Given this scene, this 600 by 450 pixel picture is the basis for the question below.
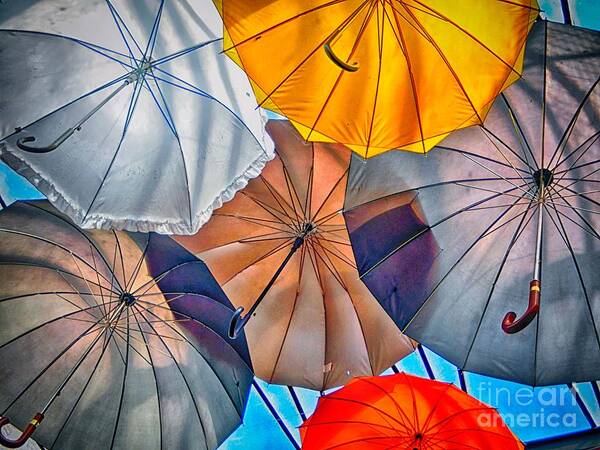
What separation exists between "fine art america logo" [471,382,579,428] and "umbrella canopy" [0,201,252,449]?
355cm

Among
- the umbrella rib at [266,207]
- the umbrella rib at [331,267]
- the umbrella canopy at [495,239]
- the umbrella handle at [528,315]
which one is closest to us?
the umbrella handle at [528,315]

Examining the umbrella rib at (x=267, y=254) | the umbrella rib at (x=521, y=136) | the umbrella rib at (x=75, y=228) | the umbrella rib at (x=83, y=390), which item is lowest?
the umbrella rib at (x=83, y=390)

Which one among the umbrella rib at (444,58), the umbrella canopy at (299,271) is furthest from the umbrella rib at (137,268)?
the umbrella rib at (444,58)

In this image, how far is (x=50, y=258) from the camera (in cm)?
533

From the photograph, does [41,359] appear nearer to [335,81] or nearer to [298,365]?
[298,365]

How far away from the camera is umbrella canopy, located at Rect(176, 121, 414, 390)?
5906 millimetres

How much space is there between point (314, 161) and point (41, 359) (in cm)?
310

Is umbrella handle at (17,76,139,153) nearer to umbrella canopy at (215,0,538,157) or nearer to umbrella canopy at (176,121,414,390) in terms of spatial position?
umbrella canopy at (215,0,538,157)

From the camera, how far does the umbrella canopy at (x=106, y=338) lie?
5.25 metres

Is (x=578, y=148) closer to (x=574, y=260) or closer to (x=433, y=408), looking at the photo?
(x=574, y=260)

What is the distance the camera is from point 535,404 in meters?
7.32

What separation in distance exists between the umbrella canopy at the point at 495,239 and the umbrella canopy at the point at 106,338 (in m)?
1.68

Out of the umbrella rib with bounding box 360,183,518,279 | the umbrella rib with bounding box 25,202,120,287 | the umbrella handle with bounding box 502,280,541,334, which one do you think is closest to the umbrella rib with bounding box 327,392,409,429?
the umbrella rib with bounding box 360,183,518,279

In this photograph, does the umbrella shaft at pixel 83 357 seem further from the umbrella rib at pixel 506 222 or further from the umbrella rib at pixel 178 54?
the umbrella rib at pixel 506 222
